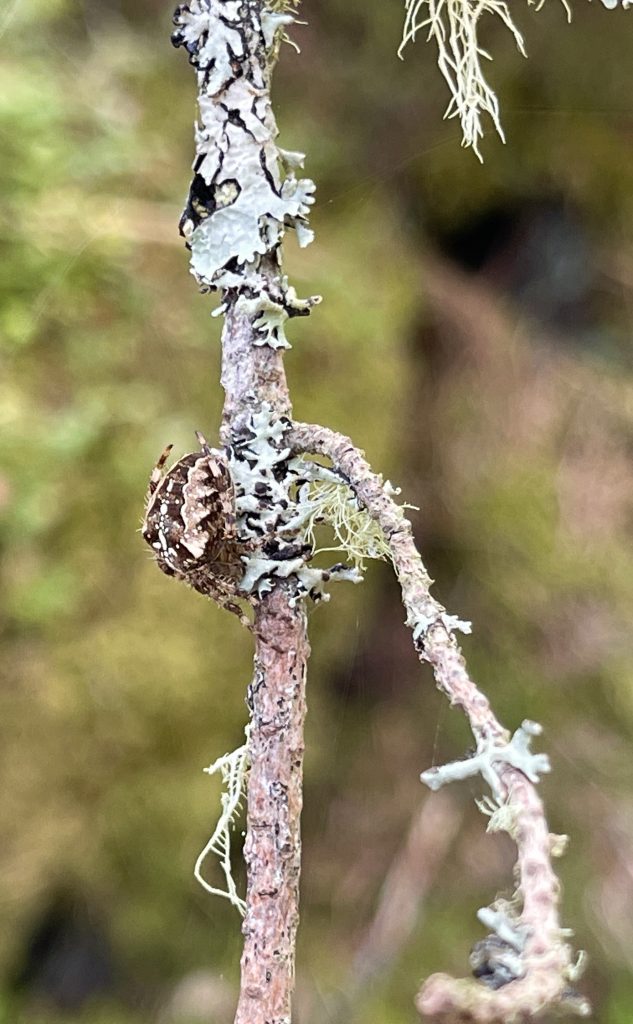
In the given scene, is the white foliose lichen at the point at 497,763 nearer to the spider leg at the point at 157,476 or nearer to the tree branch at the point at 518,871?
the tree branch at the point at 518,871

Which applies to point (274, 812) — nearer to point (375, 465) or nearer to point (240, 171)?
point (240, 171)

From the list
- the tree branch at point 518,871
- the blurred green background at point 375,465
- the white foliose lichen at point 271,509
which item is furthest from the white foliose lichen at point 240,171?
the blurred green background at point 375,465

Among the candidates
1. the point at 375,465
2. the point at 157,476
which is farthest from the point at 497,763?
the point at 375,465

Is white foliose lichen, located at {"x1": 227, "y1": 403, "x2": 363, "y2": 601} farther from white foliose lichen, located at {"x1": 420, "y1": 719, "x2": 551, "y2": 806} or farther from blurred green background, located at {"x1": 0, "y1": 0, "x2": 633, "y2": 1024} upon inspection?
blurred green background, located at {"x1": 0, "y1": 0, "x2": 633, "y2": 1024}

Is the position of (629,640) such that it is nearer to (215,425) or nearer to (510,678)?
(510,678)

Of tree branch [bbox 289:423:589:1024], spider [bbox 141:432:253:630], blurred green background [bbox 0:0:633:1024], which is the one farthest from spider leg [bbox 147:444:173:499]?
blurred green background [bbox 0:0:633:1024]

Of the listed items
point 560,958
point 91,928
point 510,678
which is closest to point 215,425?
point 510,678
